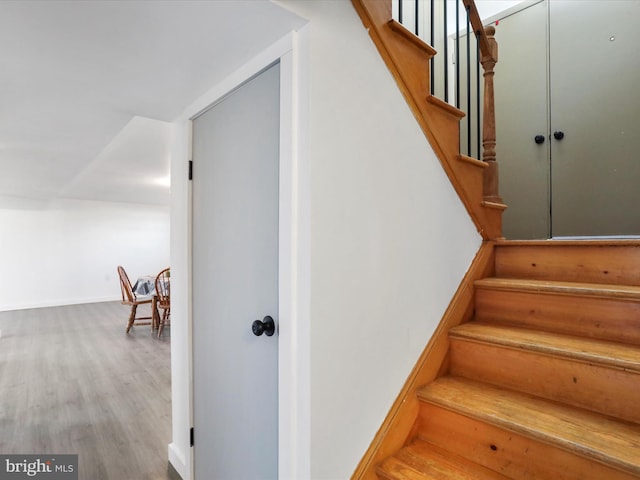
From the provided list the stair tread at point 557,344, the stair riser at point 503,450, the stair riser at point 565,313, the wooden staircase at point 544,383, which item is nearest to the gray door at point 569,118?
the wooden staircase at point 544,383

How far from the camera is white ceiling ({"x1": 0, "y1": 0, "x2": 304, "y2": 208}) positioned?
3.35 ft

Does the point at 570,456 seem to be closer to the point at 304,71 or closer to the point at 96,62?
the point at 304,71

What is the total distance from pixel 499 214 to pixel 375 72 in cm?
113

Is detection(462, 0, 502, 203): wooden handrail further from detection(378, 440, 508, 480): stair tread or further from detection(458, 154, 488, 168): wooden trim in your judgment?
detection(378, 440, 508, 480): stair tread

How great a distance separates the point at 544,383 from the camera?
1.25 m

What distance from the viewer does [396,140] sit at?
1338 millimetres

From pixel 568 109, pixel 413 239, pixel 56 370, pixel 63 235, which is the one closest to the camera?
pixel 413 239

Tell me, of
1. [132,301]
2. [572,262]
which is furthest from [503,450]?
[132,301]

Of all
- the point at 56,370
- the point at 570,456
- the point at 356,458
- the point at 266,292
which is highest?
the point at 266,292

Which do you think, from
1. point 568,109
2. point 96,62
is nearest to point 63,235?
point 96,62

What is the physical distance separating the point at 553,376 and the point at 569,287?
0.38 metres

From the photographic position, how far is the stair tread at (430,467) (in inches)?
43.4
